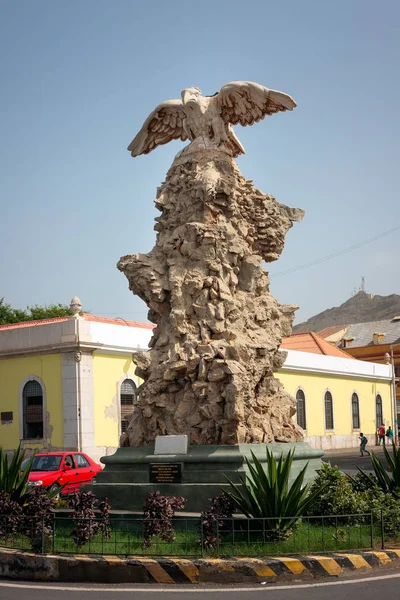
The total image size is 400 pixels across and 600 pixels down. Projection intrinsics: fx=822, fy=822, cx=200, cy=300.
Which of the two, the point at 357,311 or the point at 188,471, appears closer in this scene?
the point at 188,471

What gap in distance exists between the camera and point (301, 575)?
7785mm

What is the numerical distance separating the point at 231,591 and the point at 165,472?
2.81m

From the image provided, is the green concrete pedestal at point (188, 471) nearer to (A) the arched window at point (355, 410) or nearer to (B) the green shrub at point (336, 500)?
(B) the green shrub at point (336, 500)

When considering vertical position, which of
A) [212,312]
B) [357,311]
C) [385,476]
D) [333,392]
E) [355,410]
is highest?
[357,311]

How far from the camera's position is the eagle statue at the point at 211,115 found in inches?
440

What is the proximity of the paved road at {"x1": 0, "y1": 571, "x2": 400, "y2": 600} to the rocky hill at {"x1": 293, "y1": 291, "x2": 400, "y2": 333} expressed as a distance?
128414 millimetres

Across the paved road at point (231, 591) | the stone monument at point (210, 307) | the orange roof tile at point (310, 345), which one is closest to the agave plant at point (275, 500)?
the paved road at point (231, 591)

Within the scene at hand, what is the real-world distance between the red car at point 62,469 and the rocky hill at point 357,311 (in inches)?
4651

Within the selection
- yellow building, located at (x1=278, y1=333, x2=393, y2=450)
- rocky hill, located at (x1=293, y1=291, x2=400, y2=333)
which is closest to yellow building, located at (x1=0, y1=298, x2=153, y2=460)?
yellow building, located at (x1=278, y1=333, x2=393, y2=450)

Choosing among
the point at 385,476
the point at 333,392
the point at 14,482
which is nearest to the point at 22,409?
the point at 333,392

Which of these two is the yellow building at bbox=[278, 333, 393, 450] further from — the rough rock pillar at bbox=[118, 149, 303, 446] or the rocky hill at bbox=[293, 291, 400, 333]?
the rocky hill at bbox=[293, 291, 400, 333]

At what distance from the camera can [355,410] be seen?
40.9 metres

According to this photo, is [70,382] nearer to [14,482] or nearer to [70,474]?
[70,474]

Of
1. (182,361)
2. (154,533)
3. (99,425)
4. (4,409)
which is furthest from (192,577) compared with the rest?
(4,409)
